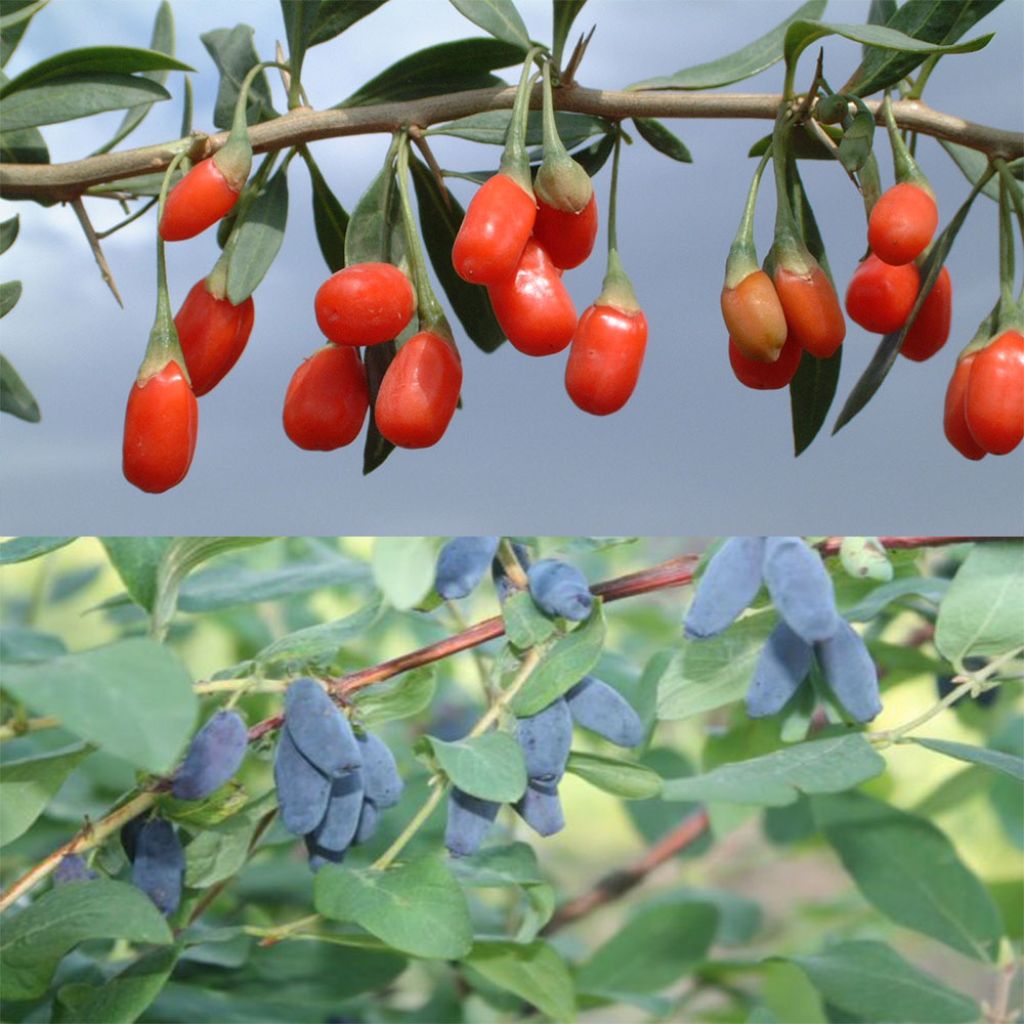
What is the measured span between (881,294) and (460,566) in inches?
6.6

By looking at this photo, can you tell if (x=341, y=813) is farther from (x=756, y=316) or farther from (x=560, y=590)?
(x=756, y=316)

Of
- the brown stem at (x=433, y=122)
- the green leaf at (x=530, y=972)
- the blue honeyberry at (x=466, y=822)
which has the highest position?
the brown stem at (x=433, y=122)

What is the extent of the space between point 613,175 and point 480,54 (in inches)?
2.5

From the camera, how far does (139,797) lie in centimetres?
42

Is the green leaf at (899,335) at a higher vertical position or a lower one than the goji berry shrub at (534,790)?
higher

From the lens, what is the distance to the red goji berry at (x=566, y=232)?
1.45ft

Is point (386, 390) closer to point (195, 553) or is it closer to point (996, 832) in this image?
point (195, 553)

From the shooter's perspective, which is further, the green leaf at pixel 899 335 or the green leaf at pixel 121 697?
the green leaf at pixel 899 335

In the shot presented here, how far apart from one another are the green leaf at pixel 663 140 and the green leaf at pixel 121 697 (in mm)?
274

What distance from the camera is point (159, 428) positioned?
43cm

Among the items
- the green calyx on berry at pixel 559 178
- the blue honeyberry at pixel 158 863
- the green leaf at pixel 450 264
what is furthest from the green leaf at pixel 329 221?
the blue honeyberry at pixel 158 863

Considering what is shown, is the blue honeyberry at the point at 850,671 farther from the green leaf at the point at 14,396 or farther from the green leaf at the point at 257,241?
the green leaf at the point at 14,396

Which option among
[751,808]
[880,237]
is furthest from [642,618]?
[880,237]

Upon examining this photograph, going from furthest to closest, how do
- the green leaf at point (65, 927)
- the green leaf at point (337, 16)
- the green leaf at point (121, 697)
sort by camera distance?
the green leaf at point (337, 16)
the green leaf at point (65, 927)
the green leaf at point (121, 697)
